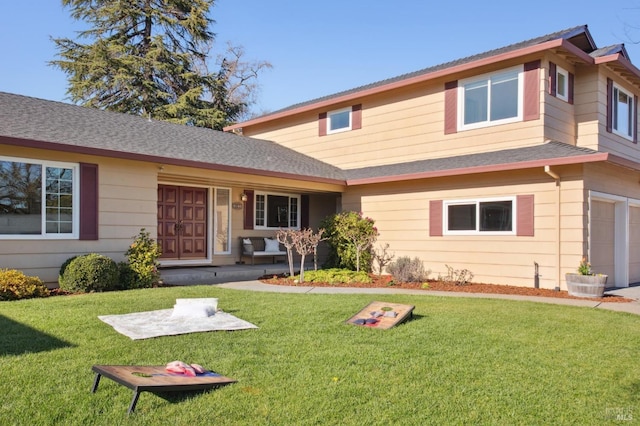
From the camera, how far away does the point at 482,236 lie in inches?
425

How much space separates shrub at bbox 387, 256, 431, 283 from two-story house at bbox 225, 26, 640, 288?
0.22 metres

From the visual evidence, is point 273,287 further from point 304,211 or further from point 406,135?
point 406,135

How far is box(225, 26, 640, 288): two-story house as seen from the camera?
9852 mm

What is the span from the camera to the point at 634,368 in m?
4.62

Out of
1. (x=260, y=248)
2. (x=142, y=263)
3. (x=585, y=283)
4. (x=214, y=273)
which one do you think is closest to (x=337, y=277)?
(x=214, y=273)

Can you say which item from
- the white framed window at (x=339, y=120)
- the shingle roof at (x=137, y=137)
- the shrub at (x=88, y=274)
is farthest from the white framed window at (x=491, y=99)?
the shrub at (x=88, y=274)

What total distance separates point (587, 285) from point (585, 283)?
49 millimetres

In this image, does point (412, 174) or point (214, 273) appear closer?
point (214, 273)

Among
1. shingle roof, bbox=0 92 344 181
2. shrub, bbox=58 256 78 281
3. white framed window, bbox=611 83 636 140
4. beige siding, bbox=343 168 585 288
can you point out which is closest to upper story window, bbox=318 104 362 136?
shingle roof, bbox=0 92 344 181

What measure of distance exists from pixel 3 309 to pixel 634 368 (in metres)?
7.68

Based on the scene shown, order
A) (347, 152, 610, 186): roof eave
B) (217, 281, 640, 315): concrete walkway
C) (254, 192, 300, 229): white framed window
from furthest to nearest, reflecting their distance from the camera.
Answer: (254, 192, 300, 229): white framed window
(347, 152, 610, 186): roof eave
(217, 281, 640, 315): concrete walkway

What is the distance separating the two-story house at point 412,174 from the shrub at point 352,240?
38 cm

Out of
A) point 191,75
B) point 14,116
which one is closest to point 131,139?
point 14,116

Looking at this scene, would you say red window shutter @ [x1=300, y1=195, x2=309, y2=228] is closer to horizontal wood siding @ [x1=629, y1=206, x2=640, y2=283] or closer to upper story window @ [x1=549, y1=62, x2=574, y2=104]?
upper story window @ [x1=549, y1=62, x2=574, y2=104]
